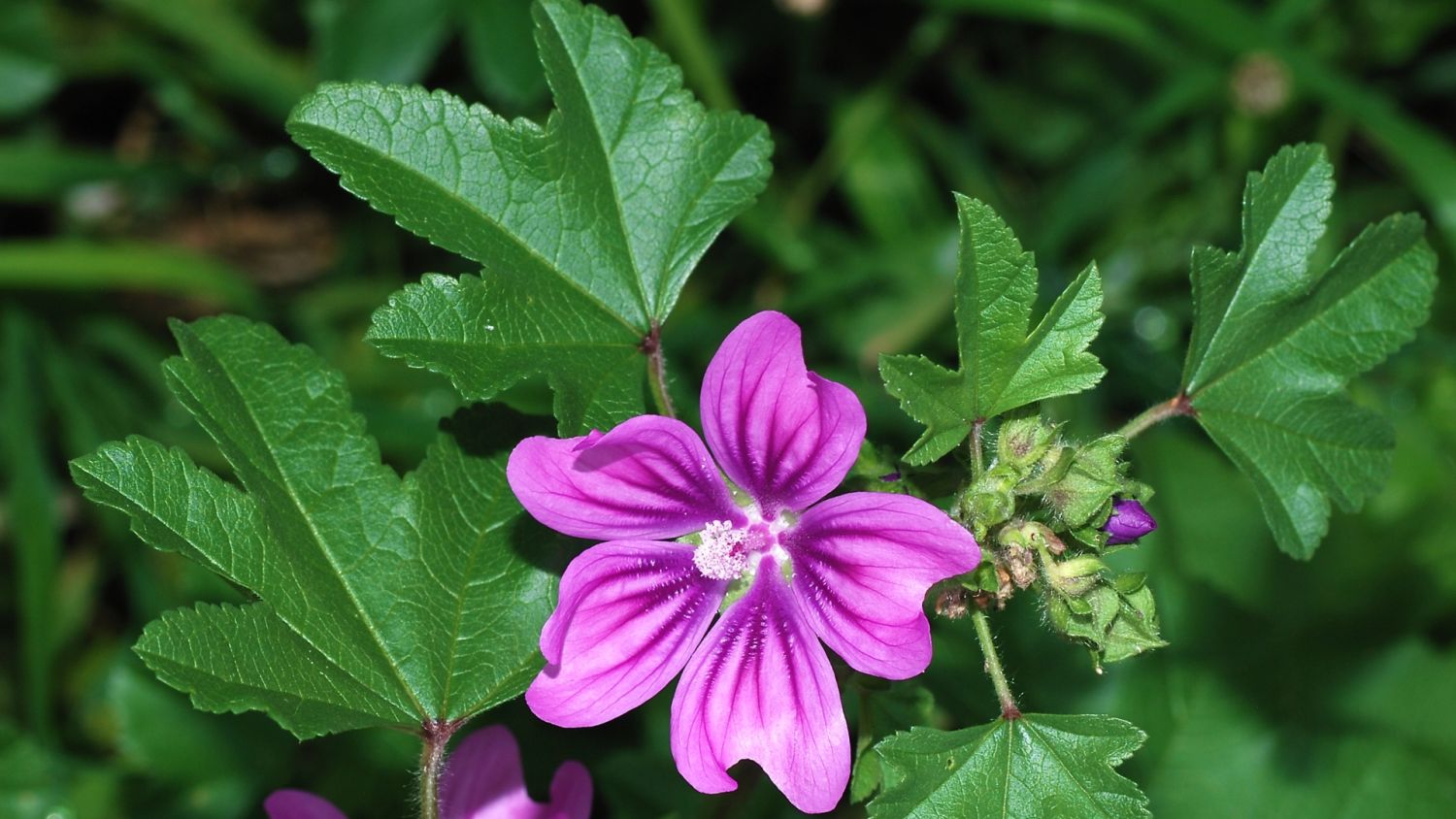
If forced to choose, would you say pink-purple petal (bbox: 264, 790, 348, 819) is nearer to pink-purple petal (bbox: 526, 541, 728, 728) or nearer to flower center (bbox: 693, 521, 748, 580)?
pink-purple petal (bbox: 526, 541, 728, 728)

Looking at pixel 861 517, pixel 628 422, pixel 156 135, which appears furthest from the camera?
pixel 156 135

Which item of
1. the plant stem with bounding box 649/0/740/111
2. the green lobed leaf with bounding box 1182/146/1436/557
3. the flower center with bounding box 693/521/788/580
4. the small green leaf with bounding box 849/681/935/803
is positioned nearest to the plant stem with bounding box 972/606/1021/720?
the small green leaf with bounding box 849/681/935/803

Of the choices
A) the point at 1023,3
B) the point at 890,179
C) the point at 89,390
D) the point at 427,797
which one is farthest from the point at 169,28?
the point at 427,797

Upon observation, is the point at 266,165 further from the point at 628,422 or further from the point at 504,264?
the point at 628,422

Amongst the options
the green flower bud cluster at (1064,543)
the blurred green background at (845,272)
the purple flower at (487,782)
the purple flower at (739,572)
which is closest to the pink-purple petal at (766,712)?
the purple flower at (739,572)

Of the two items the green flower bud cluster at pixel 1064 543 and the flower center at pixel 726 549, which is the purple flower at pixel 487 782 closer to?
the flower center at pixel 726 549

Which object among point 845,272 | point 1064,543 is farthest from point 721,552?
point 845,272
